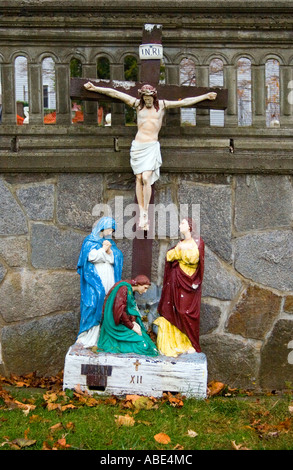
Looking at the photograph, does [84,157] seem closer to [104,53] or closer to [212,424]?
[104,53]

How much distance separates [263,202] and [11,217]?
2235 millimetres

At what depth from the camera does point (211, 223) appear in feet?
19.7

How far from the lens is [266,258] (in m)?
5.99

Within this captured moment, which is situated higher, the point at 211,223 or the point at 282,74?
the point at 282,74

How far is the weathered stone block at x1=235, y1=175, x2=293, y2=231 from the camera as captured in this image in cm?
599

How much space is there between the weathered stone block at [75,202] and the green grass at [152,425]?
1.55 m

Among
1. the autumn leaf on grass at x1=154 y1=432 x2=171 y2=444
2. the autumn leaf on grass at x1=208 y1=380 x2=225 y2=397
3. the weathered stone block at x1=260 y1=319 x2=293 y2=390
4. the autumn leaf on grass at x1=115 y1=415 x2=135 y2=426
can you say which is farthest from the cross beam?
the autumn leaf on grass at x1=154 y1=432 x2=171 y2=444

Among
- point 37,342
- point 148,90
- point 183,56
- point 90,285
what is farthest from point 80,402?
point 183,56

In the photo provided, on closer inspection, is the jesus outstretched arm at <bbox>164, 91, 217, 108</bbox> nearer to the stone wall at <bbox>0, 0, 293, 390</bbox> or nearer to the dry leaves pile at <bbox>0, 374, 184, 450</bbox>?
the stone wall at <bbox>0, 0, 293, 390</bbox>

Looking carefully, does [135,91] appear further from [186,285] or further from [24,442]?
[24,442]

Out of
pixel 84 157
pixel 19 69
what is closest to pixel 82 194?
pixel 84 157

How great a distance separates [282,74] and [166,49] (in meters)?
1.07

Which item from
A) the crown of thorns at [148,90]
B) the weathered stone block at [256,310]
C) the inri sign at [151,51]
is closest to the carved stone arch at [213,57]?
the inri sign at [151,51]

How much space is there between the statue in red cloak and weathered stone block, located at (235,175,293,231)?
654 mm
